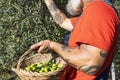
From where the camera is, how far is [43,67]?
342cm

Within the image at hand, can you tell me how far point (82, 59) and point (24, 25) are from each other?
Answer: 90.8 inches

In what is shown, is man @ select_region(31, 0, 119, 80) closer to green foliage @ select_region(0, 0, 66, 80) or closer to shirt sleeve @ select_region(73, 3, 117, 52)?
shirt sleeve @ select_region(73, 3, 117, 52)

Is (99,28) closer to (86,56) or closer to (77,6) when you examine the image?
(86,56)

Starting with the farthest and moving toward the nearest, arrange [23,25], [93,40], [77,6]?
[23,25], [77,6], [93,40]

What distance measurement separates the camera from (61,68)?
127 inches

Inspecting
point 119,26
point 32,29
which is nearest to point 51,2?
point 32,29

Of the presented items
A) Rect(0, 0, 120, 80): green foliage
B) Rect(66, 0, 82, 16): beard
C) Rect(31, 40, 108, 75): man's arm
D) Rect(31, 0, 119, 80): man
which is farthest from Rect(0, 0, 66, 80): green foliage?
Rect(31, 40, 108, 75): man's arm

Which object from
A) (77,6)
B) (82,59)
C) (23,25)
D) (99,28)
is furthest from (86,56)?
(23,25)

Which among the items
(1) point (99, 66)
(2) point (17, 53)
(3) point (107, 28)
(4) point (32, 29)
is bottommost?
(2) point (17, 53)

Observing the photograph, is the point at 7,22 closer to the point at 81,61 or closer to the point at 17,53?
the point at 17,53

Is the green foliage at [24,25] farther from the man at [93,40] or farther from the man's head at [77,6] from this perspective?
the man at [93,40]

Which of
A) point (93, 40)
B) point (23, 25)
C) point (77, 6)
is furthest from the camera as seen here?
point (23, 25)

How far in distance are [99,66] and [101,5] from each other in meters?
0.46

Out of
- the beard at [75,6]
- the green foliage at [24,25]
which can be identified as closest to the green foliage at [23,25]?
the green foliage at [24,25]
